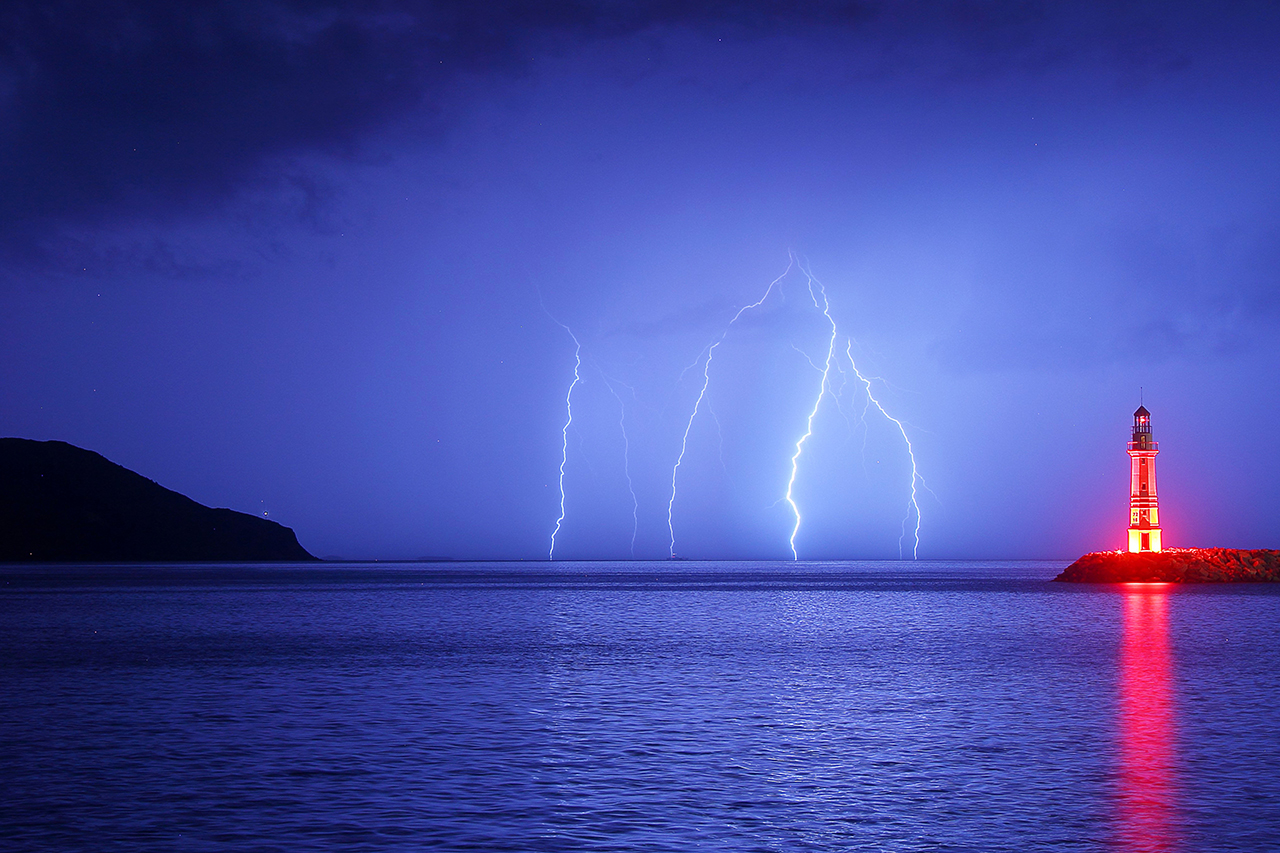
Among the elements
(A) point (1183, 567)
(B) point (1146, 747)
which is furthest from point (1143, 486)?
(B) point (1146, 747)

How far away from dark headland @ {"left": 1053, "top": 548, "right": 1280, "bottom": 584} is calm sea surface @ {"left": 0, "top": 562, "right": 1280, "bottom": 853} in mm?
64941

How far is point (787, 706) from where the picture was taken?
22547 mm

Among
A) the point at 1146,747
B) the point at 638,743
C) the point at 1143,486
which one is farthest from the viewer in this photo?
the point at 1143,486

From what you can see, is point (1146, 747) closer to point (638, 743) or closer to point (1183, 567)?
point (638, 743)

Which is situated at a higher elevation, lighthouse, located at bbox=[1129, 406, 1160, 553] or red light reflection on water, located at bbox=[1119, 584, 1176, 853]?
lighthouse, located at bbox=[1129, 406, 1160, 553]

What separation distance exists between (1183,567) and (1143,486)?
13437mm

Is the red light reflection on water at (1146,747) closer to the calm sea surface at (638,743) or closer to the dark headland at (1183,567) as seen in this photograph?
the calm sea surface at (638,743)

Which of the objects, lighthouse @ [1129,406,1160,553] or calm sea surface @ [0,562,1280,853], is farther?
lighthouse @ [1129,406,1160,553]

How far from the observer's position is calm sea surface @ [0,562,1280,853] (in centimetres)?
1238

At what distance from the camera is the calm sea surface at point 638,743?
40.6ft

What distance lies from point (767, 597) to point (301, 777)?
7206 centimetres

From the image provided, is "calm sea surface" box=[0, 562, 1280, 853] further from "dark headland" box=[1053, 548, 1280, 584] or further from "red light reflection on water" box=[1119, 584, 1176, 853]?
"dark headland" box=[1053, 548, 1280, 584]

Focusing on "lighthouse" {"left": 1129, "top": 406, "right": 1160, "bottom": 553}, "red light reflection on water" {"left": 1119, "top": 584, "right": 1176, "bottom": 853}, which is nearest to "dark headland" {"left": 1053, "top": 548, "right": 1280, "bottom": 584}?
"lighthouse" {"left": 1129, "top": 406, "right": 1160, "bottom": 553}

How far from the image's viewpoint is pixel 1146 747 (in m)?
17.9
